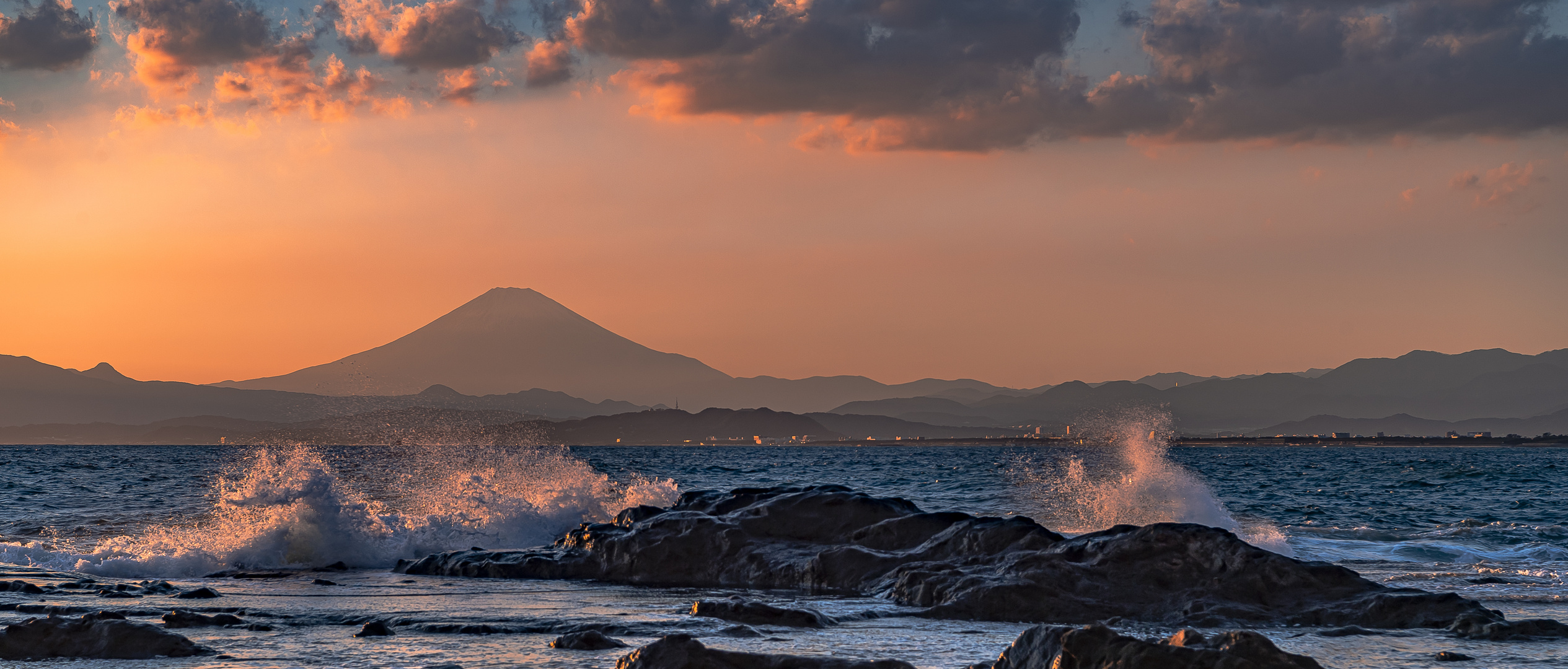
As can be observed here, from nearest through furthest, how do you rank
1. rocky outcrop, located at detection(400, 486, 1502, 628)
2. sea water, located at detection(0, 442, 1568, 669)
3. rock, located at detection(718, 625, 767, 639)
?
1. sea water, located at detection(0, 442, 1568, 669)
2. rock, located at detection(718, 625, 767, 639)
3. rocky outcrop, located at detection(400, 486, 1502, 628)

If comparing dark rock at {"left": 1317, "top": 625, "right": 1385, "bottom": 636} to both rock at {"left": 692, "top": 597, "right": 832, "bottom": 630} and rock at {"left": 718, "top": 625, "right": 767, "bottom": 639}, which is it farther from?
rock at {"left": 718, "top": 625, "right": 767, "bottom": 639}

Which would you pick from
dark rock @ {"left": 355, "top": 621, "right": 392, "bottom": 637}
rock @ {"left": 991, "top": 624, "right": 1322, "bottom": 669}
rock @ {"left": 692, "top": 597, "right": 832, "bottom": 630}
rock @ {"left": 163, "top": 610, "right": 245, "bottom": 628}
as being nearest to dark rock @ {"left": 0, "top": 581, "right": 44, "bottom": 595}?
rock @ {"left": 163, "top": 610, "right": 245, "bottom": 628}

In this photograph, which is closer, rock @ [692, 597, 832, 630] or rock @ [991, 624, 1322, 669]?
rock @ [991, 624, 1322, 669]

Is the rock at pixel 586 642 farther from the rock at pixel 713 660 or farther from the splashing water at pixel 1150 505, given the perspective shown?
the splashing water at pixel 1150 505

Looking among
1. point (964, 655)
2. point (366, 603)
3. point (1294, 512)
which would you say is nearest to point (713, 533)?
point (366, 603)

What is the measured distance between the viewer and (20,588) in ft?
50.5

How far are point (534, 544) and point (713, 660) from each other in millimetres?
17151

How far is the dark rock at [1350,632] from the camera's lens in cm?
1209

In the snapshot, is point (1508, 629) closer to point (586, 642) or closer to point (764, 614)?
point (764, 614)

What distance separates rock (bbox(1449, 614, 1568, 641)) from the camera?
11523 mm

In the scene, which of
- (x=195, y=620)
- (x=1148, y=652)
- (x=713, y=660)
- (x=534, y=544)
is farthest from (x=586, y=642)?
(x=534, y=544)

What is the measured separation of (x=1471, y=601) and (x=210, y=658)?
13.6 m

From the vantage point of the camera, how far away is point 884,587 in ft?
51.5

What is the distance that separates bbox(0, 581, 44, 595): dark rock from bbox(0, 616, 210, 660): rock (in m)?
5.26
